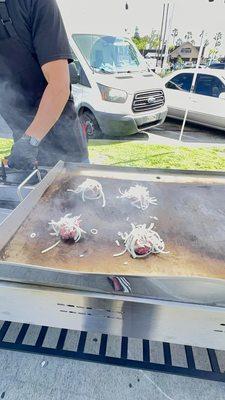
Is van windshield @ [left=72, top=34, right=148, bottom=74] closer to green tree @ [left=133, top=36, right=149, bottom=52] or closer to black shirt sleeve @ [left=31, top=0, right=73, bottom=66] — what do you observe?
black shirt sleeve @ [left=31, top=0, right=73, bottom=66]

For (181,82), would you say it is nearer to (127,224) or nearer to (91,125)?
(91,125)

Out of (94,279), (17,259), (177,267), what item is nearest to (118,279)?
(94,279)

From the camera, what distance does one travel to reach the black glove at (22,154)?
1880 mm

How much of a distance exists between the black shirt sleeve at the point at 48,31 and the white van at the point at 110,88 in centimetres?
375

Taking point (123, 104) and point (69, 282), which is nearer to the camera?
point (69, 282)

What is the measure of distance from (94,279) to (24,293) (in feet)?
1.08

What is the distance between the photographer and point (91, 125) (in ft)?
19.8

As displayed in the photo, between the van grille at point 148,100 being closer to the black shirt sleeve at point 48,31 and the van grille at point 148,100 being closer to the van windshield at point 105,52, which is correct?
the van windshield at point 105,52

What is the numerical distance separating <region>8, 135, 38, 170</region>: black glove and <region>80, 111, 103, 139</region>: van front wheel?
4.15 meters

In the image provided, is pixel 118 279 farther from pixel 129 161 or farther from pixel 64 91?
pixel 129 161

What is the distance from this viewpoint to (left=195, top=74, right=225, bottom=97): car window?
6.39 m

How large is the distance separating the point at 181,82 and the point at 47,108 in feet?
20.7

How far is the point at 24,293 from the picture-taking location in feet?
4.00

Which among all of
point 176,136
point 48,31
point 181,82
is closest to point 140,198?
point 48,31
